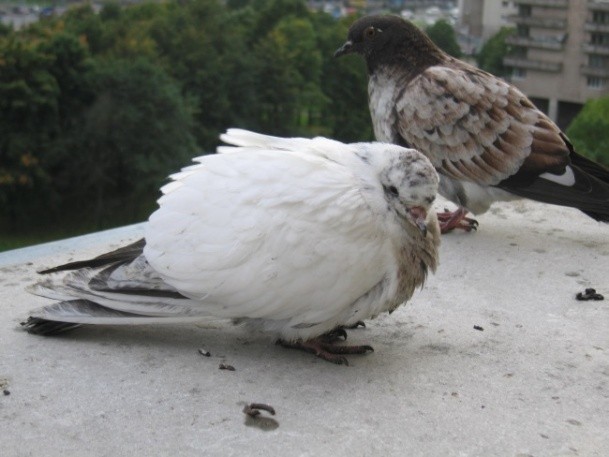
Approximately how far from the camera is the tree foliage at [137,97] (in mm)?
23953

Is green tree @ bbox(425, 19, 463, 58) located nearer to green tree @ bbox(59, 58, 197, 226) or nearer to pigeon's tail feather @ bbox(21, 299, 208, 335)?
green tree @ bbox(59, 58, 197, 226)

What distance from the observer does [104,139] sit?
82.3 feet

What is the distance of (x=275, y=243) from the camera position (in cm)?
326

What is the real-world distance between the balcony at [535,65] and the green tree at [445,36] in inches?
83.4

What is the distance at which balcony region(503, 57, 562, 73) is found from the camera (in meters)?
17.6

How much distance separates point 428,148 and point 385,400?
2556 mm

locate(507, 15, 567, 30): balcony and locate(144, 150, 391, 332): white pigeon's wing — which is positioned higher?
locate(507, 15, 567, 30): balcony

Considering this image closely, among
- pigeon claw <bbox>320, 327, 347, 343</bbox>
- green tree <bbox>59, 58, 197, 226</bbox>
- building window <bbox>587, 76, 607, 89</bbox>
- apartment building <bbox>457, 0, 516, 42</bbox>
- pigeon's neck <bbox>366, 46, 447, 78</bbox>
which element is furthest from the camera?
green tree <bbox>59, 58, 197, 226</bbox>

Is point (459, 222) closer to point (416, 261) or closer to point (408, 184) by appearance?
point (416, 261)

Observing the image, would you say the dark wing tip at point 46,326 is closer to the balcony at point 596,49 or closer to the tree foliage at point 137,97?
the balcony at point 596,49

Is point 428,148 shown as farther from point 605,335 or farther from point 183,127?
point 183,127

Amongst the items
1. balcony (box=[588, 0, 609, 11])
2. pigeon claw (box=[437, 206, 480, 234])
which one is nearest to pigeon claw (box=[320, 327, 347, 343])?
pigeon claw (box=[437, 206, 480, 234])

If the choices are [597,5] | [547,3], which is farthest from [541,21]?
[597,5]

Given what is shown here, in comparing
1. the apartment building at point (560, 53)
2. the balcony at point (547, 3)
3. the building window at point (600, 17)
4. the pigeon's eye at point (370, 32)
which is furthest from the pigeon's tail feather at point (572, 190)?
the balcony at point (547, 3)
